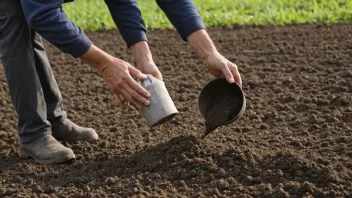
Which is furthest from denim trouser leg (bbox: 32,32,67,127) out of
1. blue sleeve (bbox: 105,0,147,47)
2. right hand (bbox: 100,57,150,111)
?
right hand (bbox: 100,57,150,111)

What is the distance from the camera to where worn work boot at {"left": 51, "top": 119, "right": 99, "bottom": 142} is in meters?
5.49

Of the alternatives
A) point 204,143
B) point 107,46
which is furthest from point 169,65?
point 204,143

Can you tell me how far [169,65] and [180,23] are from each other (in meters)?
2.62

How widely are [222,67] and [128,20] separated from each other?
26.7 inches

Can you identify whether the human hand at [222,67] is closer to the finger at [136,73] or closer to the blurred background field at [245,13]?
the finger at [136,73]

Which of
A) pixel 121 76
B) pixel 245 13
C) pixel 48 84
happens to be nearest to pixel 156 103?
pixel 121 76

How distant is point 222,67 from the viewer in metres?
4.74

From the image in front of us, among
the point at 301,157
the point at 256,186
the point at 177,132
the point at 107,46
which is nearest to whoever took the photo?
the point at 256,186

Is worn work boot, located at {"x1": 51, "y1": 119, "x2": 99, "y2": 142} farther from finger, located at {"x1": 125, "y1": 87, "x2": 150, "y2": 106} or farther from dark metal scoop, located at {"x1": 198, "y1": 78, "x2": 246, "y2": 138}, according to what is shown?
finger, located at {"x1": 125, "y1": 87, "x2": 150, "y2": 106}

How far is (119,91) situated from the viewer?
445 cm

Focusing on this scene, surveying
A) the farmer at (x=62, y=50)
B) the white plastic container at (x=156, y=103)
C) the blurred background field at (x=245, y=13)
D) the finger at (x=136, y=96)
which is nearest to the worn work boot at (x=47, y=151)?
the farmer at (x=62, y=50)

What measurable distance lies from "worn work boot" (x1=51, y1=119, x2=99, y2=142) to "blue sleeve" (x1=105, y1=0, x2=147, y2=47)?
0.88 meters

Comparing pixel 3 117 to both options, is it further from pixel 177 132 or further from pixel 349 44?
pixel 349 44

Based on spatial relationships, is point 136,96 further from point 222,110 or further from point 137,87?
point 222,110
